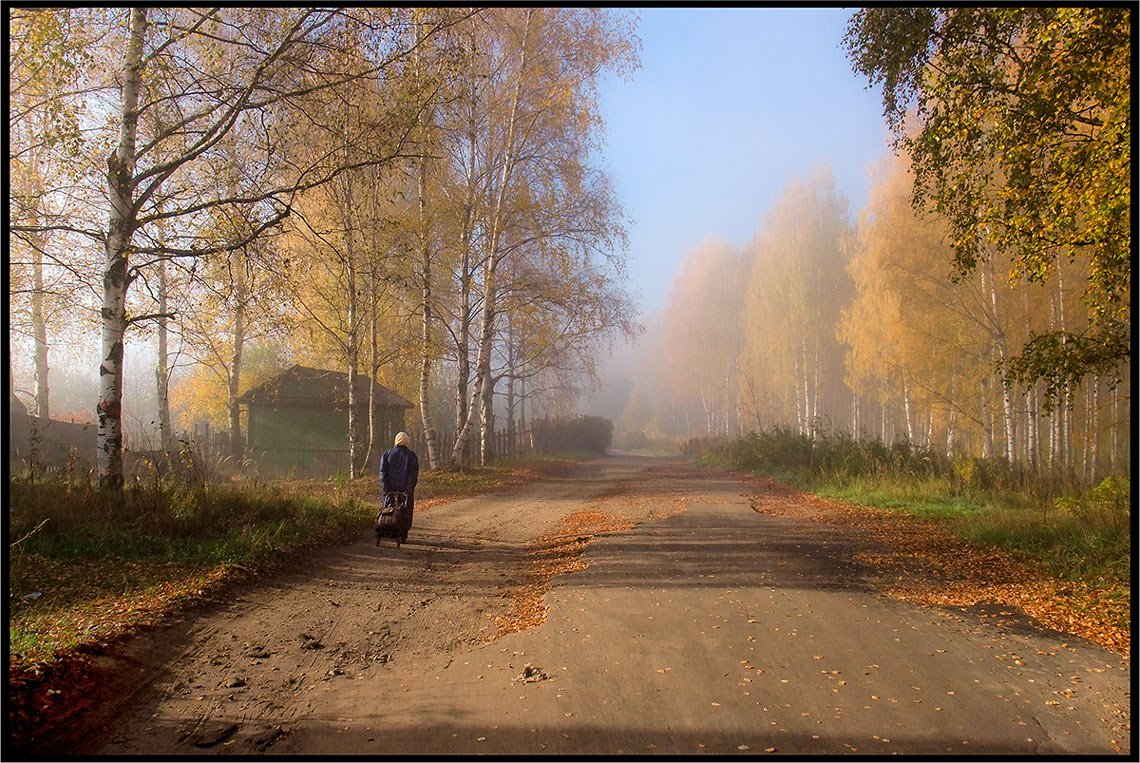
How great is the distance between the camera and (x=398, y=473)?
9016 millimetres

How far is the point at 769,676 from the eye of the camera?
14.3ft

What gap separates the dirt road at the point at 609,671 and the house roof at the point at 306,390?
17.3 meters

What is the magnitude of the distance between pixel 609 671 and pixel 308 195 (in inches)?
387

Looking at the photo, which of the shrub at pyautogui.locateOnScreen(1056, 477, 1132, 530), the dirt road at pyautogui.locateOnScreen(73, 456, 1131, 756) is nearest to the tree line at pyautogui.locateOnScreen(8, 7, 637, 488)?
the dirt road at pyautogui.locateOnScreen(73, 456, 1131, 756)

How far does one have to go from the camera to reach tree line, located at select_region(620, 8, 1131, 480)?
6.86 metres

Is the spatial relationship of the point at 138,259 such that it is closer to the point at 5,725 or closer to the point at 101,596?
the point at 101,596

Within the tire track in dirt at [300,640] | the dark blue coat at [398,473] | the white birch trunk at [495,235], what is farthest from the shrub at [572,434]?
the tire track in dirt at [300,640]

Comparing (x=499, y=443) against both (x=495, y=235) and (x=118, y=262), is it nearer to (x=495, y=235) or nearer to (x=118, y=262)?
(x=495, y=235)

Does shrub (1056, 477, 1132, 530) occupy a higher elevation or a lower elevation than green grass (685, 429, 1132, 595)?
higher

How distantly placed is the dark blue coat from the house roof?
49.4ft

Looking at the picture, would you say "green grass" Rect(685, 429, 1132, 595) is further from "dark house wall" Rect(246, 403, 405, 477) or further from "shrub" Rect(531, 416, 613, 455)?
"dark house wall" Rect(246, 403, 405, 477)

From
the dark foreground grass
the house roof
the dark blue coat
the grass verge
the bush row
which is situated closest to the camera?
the dark foreground grass

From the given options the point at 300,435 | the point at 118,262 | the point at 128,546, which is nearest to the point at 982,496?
the point at 128,546

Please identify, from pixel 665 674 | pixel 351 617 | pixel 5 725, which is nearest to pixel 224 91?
pixel 351 617
